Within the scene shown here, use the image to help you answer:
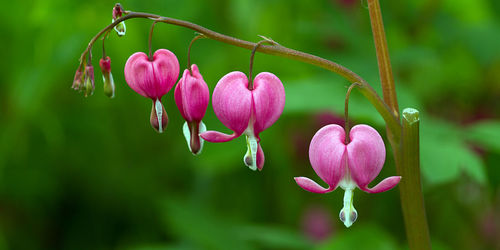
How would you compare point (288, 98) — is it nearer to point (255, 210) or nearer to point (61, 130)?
point (255, 210)

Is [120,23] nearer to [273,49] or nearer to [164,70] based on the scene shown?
[164,70]

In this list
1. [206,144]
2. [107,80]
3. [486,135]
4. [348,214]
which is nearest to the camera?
[348,214]

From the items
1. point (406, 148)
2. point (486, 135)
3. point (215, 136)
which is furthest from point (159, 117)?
point (486, 135)

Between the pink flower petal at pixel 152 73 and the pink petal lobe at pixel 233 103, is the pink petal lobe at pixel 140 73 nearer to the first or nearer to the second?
the pink flower petal at pixel 152 73

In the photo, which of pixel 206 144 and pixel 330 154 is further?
pixel 206 144

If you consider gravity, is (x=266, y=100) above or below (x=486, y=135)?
below

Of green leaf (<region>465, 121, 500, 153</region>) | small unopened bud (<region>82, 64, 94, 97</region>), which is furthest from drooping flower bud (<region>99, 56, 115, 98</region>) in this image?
green leaf (<region>465, 121, 500, 153</region>)
